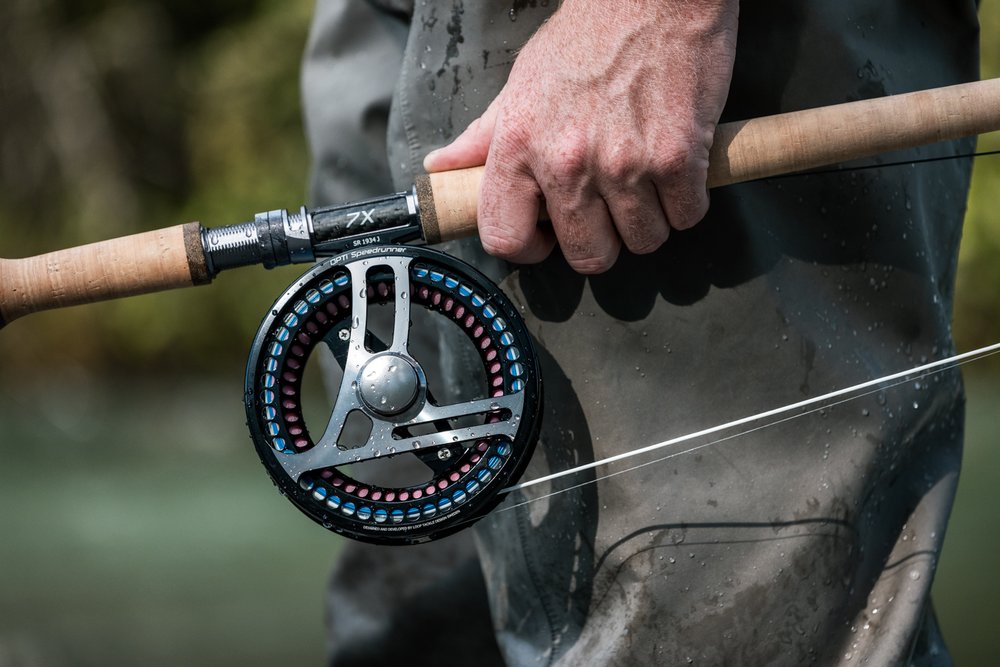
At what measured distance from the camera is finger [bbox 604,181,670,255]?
3.27ft

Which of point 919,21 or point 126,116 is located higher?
point 126,116

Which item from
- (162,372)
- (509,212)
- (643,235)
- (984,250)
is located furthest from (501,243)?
(162,372)

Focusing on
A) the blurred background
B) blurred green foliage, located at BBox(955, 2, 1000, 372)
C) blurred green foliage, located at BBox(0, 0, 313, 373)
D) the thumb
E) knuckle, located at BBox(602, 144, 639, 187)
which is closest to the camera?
knuckle, located at BBox(602, 144, 639, 187)

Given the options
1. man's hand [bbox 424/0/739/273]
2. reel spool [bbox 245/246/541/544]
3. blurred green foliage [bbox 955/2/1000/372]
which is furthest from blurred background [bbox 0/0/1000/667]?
man's hand [bbox 424/0/739/273]

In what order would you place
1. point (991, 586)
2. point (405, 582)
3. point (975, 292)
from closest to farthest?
point (405, 582) → point (991, 586) → point (975, 292)

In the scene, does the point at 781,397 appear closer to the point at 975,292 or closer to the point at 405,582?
the point at 405,582

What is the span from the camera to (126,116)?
4590 mm

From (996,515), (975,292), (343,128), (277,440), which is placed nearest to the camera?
(277,440)

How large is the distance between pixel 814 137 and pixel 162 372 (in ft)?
11.6

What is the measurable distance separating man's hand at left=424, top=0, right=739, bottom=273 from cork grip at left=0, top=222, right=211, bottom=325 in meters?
0.31

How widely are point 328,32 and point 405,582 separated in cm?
85

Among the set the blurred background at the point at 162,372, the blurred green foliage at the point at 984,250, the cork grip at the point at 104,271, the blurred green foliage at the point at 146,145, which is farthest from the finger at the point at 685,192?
the blurred green foliage at the point at 146,145

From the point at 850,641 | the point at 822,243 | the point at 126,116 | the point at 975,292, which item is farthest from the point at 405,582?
the point at 126,116

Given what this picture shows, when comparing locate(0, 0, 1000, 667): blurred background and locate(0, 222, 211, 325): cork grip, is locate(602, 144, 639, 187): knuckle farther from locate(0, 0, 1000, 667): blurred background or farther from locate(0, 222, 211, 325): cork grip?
locate(0, 0, 1000, 667): blurred background
